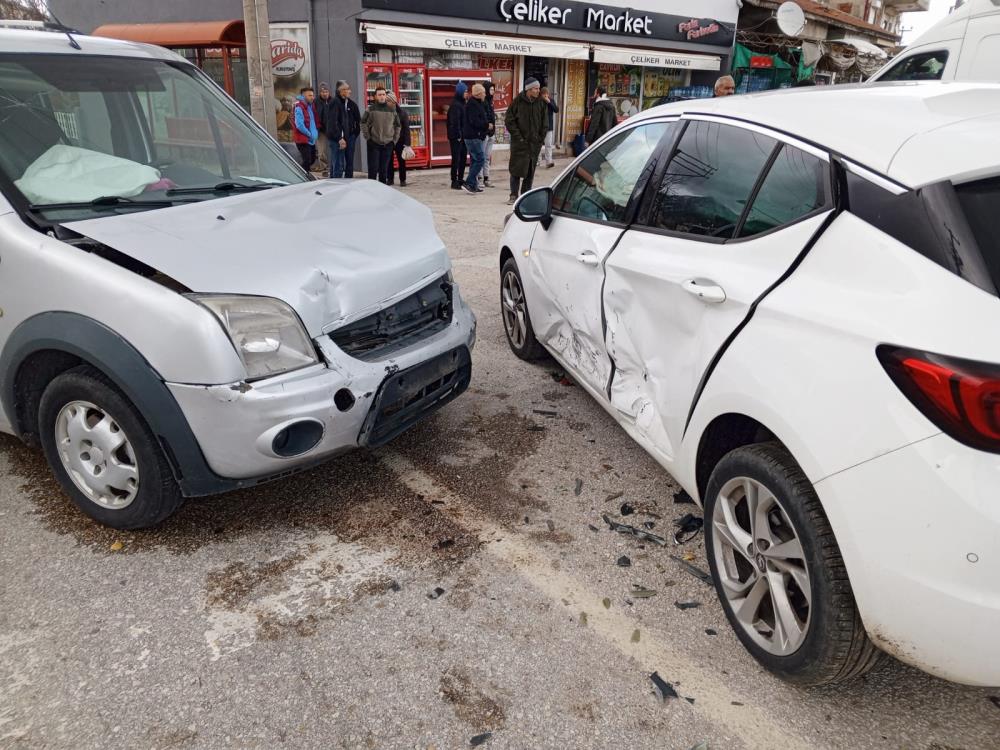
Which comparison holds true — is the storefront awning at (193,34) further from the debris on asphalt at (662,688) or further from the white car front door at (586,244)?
the debris on asphalt at (662,688)

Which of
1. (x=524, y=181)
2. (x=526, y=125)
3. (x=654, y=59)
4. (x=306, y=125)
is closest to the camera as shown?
(x=526, y=125)

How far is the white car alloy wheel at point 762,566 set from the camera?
2186 mm

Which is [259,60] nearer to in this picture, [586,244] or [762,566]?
[586,244]

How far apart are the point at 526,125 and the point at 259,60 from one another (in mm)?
4089

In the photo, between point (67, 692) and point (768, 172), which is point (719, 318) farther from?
point (67, 692)

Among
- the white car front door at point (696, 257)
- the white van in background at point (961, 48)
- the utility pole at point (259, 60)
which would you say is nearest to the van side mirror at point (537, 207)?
the white car front door at point (696, 257)

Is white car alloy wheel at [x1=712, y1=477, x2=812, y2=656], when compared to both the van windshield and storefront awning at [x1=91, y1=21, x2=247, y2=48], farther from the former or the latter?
storefront awning at [x1=91, y1=21, x2=247, y2=48]

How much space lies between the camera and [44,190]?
9.93ft

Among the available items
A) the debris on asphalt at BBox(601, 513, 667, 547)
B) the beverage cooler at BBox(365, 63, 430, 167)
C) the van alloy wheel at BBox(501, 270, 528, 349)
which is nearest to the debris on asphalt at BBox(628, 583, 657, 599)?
the debris on asphalt at BBox(601, 513, 667, 547)

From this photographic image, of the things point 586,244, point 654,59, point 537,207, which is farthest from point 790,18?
point 586,244

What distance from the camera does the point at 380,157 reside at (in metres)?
13.4

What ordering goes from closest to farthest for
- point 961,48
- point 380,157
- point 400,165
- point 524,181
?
1. point 961,48
2. point 524,181
3. point 380,157
4. point 400,165

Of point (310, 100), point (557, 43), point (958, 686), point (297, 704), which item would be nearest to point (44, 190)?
point (297, 704)

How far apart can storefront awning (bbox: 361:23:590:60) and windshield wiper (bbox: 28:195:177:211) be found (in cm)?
1319
